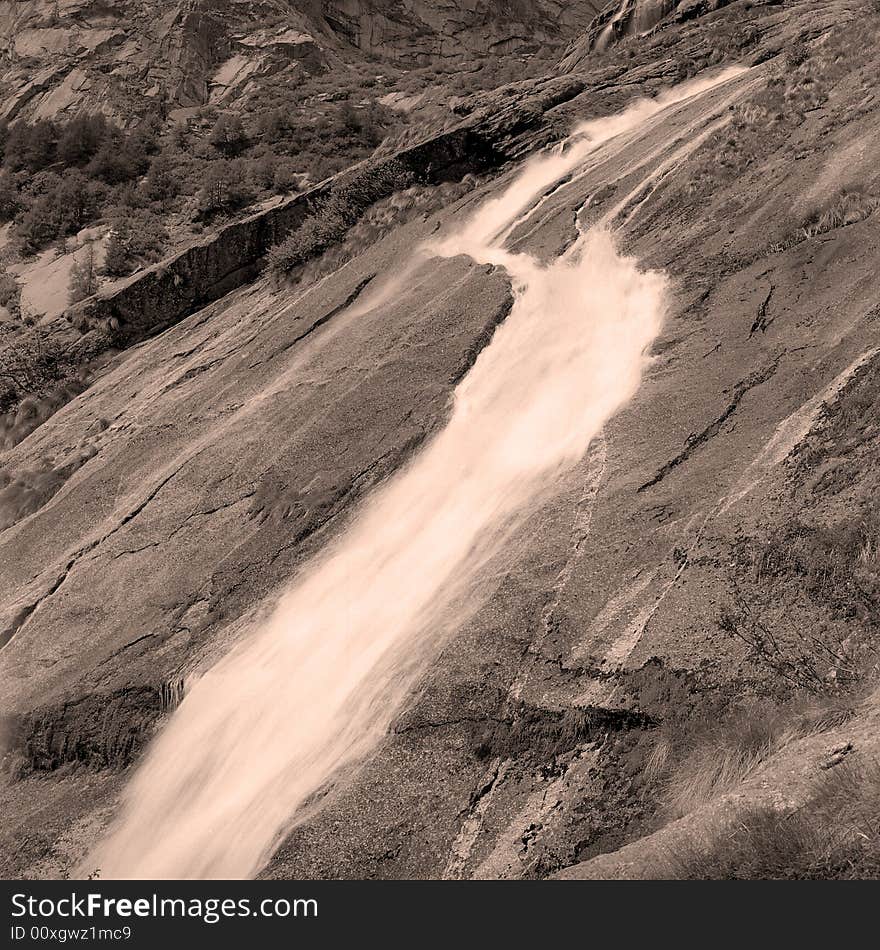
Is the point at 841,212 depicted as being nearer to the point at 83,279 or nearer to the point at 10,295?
the point at 83,279

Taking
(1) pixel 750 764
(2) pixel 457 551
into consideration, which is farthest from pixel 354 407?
(1) pixel 750 764

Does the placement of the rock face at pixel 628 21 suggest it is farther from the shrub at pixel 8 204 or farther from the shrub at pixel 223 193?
the shrub at pixel 8 204

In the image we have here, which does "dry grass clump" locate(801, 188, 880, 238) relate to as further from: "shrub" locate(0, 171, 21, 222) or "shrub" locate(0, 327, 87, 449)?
"shrub" locate(0, 171, 21, 222)

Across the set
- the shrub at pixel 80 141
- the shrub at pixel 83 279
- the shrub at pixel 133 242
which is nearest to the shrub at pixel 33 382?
the shrub at pixel 83 279

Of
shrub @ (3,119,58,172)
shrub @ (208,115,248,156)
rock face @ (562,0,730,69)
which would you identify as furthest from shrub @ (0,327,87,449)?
shrub @ (3,119,58,172)

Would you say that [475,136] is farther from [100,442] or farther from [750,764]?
[750,764]
